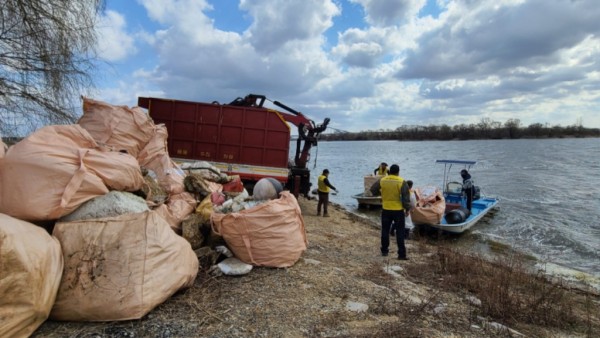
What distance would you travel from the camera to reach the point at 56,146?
3.45m

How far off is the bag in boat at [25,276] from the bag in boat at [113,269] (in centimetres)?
14

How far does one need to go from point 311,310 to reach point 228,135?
25.0 ft

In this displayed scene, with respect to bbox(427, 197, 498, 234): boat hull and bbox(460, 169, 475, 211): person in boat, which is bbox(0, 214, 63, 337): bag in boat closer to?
bbox(427, 197, 498, 234): boat hull

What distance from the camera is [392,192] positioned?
22.4 feet

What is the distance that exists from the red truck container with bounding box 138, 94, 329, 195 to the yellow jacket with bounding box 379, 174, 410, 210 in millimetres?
4340

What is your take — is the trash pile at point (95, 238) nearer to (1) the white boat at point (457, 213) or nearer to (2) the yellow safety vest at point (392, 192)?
(2) the yellow safety vest at point (392, 192)

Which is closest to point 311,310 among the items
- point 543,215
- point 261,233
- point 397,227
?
point 261,233

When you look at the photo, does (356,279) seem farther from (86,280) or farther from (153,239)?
(86,280)

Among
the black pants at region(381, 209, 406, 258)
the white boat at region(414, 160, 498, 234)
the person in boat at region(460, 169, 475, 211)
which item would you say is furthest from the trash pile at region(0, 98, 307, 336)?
the person in boat at region(460, 169, 475, 211)

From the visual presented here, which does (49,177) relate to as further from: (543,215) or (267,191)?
(543,215)

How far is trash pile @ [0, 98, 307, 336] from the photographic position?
255 centimetres

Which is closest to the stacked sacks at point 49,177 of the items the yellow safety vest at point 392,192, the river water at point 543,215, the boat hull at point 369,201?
the yellow safety vest at point 392,192

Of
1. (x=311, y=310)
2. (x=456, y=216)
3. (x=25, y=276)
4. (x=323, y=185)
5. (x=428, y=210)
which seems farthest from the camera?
(x=323, y=185)

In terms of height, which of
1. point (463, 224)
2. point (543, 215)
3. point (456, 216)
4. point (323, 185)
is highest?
point (323, 185)
